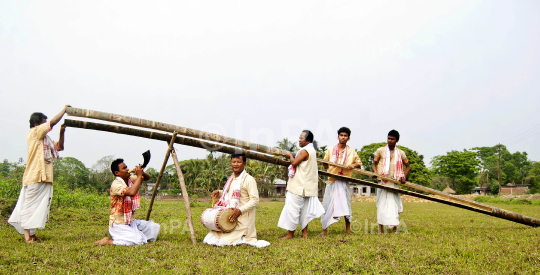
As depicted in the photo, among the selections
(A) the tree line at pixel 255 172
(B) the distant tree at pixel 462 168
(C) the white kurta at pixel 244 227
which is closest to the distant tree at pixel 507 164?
(A) the tree line at pixel 255 172

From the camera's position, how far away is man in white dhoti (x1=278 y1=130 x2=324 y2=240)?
6023mm

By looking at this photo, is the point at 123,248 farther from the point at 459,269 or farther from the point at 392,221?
the point at 392,221

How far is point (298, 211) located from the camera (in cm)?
604

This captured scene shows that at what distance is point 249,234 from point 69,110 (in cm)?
349

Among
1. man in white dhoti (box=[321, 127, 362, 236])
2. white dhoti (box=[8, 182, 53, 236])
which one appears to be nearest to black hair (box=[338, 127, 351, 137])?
man in white dhoti (box=[321, 127, 362, 236])

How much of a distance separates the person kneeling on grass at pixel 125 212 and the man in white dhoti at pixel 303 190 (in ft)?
7.88

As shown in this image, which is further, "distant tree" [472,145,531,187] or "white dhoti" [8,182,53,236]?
"distant tree" [472,145,531,187]

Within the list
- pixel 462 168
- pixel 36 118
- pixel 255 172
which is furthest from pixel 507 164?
pixel 36 118

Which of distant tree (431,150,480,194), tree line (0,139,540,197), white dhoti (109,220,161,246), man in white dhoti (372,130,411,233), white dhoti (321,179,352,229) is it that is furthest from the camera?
distant tree (431,150,480,194)

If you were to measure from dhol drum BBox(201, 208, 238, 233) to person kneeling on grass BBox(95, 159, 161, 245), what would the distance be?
40.6 inches

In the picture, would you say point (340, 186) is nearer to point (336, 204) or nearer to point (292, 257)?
point (336, 204)

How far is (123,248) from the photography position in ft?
14.9

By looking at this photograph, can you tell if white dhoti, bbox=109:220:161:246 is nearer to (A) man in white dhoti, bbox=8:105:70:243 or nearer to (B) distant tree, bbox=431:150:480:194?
(A) man in white dhoti, bbox=8:105:70:243

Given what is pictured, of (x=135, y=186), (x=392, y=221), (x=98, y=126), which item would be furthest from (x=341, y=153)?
(x=98, y=126)
